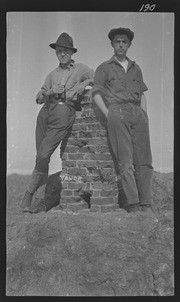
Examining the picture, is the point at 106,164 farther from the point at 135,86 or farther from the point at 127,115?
the point at 135,86

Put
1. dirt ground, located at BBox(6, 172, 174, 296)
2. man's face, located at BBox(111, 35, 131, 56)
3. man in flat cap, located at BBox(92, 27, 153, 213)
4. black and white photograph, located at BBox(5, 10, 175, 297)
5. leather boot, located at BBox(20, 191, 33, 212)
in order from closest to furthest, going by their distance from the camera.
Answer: dirt ground, located at BBox(6, 172, 174, 296) < black and white photograph, located at BBox(5, 10, 175, 297) < man in flat cap, located at BBox(92, 27, 153, 213) < man's face, located at BBox(111, 35, 131, 56) < leather boot, located at BBox(20, 191, 33, 212)

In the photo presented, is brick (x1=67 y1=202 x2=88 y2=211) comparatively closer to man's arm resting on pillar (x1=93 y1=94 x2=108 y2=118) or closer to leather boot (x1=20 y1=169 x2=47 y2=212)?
leather boot (x1=20 y1=169 x2=47 y2=212)

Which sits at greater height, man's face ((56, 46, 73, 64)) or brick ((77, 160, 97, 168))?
man's face ((56, 46, 73, 64))

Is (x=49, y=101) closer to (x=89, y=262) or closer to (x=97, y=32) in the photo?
(x=97, y=32)

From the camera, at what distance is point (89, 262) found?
5.82 m

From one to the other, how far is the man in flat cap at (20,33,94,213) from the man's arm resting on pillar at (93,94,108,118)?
0.18 meters

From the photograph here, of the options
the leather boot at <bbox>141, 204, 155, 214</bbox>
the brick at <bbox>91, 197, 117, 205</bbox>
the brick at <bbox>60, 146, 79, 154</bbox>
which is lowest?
the leather boot at <bbox>141, 204, 155, 214</bbox>

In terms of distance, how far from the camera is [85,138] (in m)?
6.12

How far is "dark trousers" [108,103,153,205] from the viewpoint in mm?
6020

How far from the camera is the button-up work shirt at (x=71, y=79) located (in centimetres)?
615

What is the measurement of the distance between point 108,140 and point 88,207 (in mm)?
792

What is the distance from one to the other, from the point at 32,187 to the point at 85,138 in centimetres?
84

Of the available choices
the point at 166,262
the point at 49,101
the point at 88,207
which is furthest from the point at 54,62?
the point at 166,262
